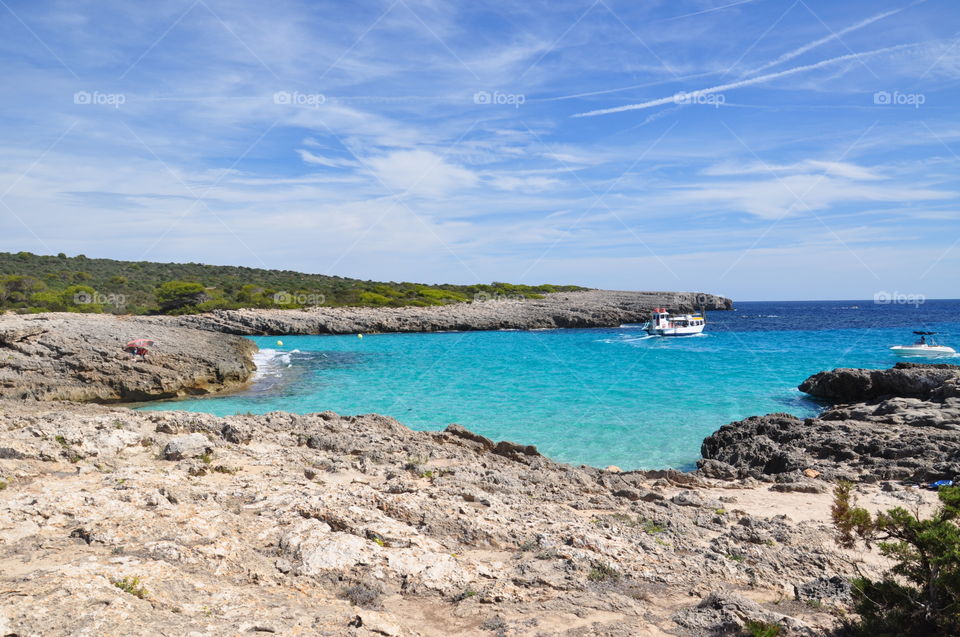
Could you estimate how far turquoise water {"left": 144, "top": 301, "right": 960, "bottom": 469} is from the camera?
18.5 m

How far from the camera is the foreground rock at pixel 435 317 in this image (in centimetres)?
6091

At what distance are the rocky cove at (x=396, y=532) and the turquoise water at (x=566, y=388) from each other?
17.2ft

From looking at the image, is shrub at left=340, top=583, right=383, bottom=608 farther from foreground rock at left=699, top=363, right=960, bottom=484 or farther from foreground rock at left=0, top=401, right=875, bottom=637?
foreground rock at left=699, top=363, right=960, bottom=484

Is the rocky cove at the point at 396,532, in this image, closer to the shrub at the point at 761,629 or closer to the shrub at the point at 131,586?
the shrub at the point at 131,586

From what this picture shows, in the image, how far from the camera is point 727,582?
5926 mm

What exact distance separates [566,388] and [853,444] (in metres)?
15.0

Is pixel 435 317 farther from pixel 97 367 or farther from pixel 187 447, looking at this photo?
pixel 187 447

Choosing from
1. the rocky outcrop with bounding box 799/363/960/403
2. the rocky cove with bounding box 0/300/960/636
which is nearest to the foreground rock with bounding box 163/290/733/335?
the rocky outcrop with bounding box 799/363/960/403

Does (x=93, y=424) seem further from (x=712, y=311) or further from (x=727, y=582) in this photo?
(x=712, y=311)

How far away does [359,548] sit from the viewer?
234 inches

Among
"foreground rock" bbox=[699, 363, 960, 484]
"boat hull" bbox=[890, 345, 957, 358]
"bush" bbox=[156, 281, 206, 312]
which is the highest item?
"bush" bbox=[156, 281, 206, 312]

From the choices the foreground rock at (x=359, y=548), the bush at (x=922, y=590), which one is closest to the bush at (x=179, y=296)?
the foreground rock at (x=359, y=548)

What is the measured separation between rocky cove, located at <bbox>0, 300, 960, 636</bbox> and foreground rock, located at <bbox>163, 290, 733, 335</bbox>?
51495 millimetres

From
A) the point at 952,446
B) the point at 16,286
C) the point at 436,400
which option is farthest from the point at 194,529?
the point at 16,286
